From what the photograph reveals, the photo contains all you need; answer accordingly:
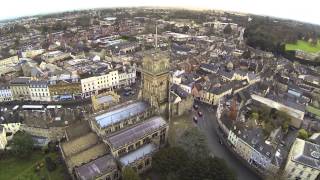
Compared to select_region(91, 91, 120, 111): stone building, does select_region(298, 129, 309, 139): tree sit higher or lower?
lower

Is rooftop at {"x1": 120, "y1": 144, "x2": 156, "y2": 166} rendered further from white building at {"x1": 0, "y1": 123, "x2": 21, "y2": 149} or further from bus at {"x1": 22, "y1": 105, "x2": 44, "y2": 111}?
bus at {"x1": 22, "y1": 105, "x2": 44, "y2": 111}

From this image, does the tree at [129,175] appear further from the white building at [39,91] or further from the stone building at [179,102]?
the white building at [39,91]

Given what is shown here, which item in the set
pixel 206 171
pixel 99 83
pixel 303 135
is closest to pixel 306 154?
pixel 303 135

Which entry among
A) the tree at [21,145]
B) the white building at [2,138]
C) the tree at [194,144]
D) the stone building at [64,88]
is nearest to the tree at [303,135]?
the tree at [194,144]

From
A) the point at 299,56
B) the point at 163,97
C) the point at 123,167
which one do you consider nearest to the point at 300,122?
the point at 163,97

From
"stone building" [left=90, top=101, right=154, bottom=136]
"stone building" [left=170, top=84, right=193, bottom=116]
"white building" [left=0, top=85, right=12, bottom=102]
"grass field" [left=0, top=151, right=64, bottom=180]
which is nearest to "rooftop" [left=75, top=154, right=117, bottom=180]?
"stone building" [left=90, top=101, right=154, bottom=136]

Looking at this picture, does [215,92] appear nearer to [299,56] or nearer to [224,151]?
[224,151]
